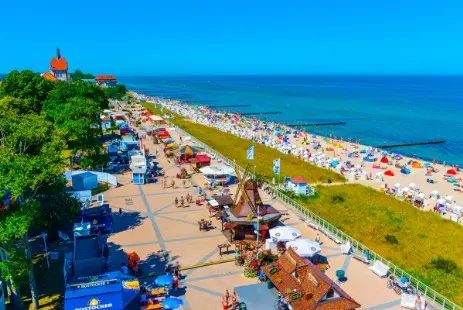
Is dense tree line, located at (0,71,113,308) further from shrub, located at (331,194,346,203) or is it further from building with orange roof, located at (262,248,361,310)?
shrub, located at (331,194,346,203)

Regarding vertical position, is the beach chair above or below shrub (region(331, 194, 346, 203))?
above

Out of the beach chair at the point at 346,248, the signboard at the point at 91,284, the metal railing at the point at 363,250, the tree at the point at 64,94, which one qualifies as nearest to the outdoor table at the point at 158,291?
the signboard at the point at 91,284

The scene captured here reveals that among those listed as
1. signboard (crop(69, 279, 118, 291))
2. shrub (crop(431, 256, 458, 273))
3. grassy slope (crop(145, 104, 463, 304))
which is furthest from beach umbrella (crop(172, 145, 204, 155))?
signboard (crop(69, 279, 118, 291))

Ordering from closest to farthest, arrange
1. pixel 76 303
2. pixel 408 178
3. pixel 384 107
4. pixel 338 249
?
pixel 76 303 → pixel 338 249 → pixel 408 178 → pixel 384 107

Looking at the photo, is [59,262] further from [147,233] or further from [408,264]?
[408,264]

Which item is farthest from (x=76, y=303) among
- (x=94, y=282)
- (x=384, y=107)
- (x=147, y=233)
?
(x=384, y=107)
